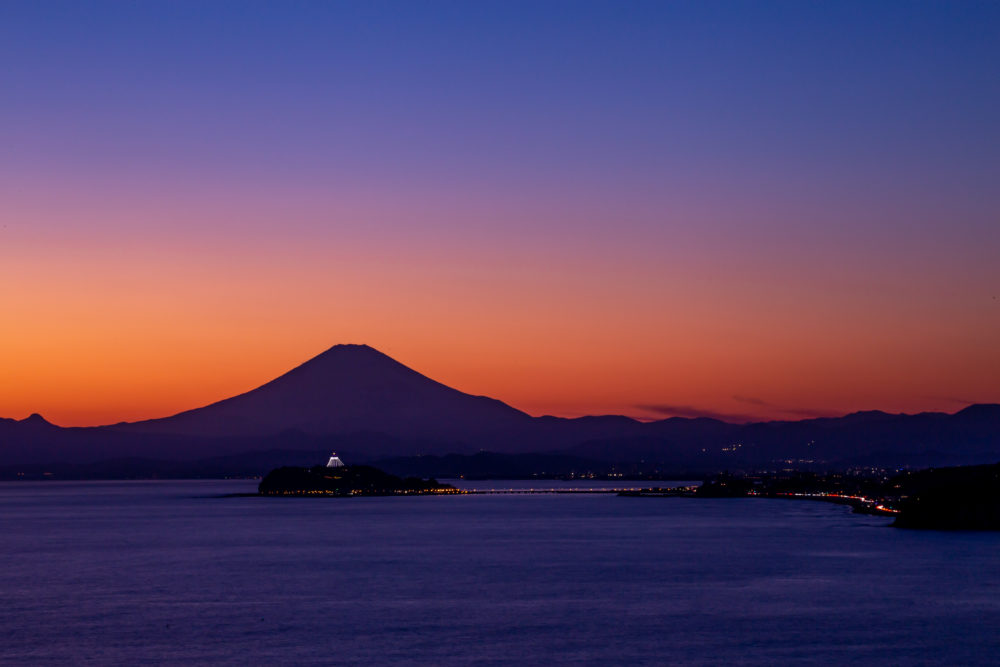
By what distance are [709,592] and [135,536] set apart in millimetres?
55129

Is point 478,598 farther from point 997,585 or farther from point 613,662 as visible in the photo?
point 997,585

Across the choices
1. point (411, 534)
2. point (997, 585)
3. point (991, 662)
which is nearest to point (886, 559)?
point (997, 585)

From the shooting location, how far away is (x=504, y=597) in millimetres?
49469

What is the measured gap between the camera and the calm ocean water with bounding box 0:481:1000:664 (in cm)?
3684

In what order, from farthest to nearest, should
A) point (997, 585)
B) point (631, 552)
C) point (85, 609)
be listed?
point (631, 552) → point (997, 585) → point (85, 609)

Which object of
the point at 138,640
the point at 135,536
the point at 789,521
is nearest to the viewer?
the point at 138,640

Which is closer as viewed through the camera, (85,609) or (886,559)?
(85,609)

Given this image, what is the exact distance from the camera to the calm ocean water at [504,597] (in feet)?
121

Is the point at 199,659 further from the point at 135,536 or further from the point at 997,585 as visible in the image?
the point at 135,536

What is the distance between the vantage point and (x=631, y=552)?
73.1 metres

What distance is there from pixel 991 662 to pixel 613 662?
1090cm

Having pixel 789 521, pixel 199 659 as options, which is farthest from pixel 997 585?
pixel 789 521

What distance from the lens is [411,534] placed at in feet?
302

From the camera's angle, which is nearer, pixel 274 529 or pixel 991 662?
pixel 991 662
